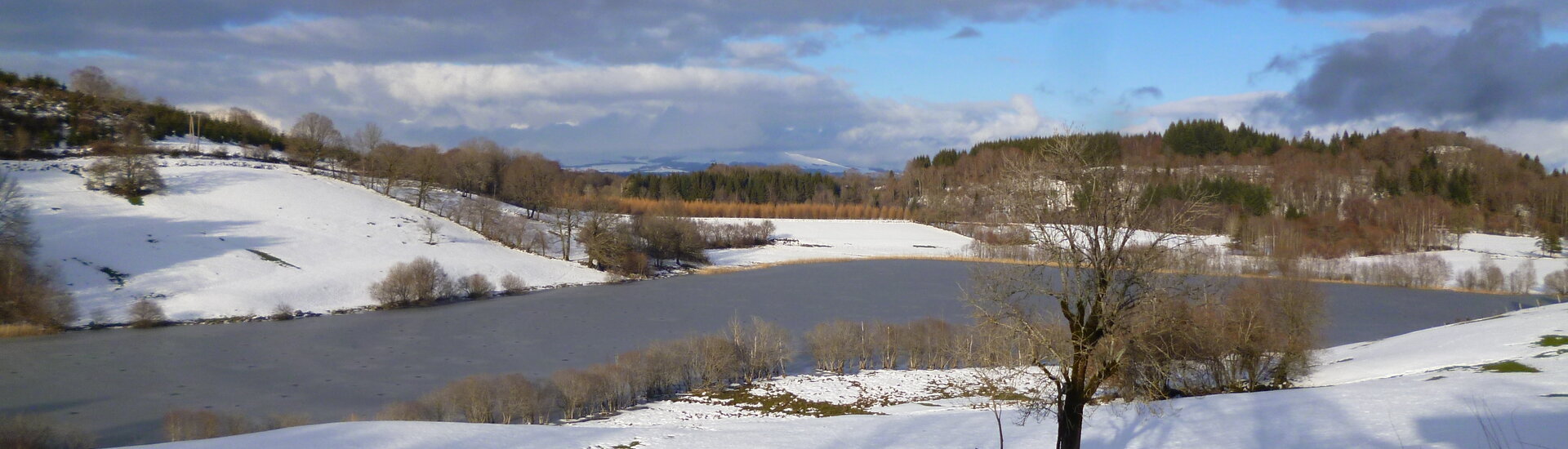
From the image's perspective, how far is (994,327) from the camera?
452 inches

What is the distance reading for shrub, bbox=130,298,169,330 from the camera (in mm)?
31344

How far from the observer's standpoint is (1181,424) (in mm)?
15250

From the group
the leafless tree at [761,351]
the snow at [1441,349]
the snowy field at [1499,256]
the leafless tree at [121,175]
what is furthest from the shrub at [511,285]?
the snowy field at [1499,256]

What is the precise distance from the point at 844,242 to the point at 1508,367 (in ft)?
190

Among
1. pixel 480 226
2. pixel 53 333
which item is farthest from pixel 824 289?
pixel 53 333

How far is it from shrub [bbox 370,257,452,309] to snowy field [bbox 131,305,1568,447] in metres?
24.1

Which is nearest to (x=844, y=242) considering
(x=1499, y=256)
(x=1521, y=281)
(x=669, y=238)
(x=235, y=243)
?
(x=669, y=238)

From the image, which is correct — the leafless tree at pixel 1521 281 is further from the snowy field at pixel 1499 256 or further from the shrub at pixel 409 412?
the shrub at pixel 409 412

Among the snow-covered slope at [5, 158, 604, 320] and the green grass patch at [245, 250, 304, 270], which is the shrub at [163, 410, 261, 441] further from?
the green grass patch at [245, 250, 304, 270]

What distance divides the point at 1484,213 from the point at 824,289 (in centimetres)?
6957

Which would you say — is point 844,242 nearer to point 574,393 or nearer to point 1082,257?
point 574,393

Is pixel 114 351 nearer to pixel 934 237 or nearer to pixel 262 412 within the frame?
pixel 262 412

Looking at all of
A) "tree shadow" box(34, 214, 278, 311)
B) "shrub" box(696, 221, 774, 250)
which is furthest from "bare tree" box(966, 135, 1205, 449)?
"shrub" box(696, 221, 774, 250)

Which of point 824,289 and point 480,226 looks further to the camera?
point 480,226
